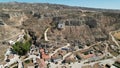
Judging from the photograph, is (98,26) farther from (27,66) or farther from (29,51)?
(27,66)

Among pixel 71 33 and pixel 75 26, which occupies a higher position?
pixel 75 26

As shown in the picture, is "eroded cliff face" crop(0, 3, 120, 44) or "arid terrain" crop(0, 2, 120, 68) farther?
"eroded cliff face" crop(0, 3, 120, 44)

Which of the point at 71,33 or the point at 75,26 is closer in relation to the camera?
the point at 71,33

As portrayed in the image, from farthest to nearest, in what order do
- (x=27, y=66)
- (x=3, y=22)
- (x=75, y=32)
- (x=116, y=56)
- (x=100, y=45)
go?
(x=3, y=22), (x=75, y=32), (x=100, y=45), (x=116, y=56), (x=27, y=66)

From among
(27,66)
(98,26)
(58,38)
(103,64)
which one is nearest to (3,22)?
(58,38)

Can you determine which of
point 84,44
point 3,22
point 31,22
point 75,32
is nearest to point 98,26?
point 75,32

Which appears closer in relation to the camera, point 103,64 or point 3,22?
point 103,64

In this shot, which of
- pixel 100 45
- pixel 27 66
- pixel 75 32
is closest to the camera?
pixel 27 66

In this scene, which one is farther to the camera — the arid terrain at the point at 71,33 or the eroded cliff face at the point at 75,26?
the eroded cliff face at the point at 75,26

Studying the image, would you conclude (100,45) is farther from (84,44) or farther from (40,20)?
(40,20)
